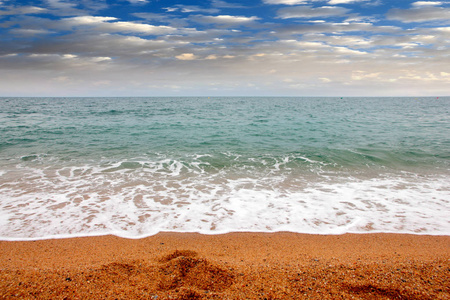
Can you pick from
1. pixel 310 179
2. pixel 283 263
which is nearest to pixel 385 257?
pixel 283 263

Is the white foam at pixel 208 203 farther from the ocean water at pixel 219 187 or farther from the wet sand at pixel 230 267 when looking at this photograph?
the wet sand at pixel 230 267

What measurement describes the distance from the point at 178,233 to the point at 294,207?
2.87 m

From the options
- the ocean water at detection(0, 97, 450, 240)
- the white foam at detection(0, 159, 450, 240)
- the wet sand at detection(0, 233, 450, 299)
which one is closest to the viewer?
the wet sand at detection(0, 233, 450, 299)

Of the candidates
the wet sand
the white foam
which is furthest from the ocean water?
the wet sand

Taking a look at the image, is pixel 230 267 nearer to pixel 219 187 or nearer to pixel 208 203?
pixel 208 203

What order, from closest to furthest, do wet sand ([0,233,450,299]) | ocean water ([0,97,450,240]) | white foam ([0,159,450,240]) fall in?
wet sand ([0,233,450,299])
white foam ([0,159,450,240])
ocean water ([0,97,450,240])

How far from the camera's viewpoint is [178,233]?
16.4ft

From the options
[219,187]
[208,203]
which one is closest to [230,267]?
[208,203]

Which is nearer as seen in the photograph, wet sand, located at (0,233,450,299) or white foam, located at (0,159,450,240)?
wet sand, located at (0,233,450,299)

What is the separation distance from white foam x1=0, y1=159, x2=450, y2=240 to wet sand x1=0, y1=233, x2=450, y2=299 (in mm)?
421

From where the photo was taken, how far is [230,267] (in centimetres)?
370

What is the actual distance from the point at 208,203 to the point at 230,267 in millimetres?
2826

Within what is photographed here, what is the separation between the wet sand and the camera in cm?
310

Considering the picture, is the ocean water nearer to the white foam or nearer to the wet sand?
the white foam
